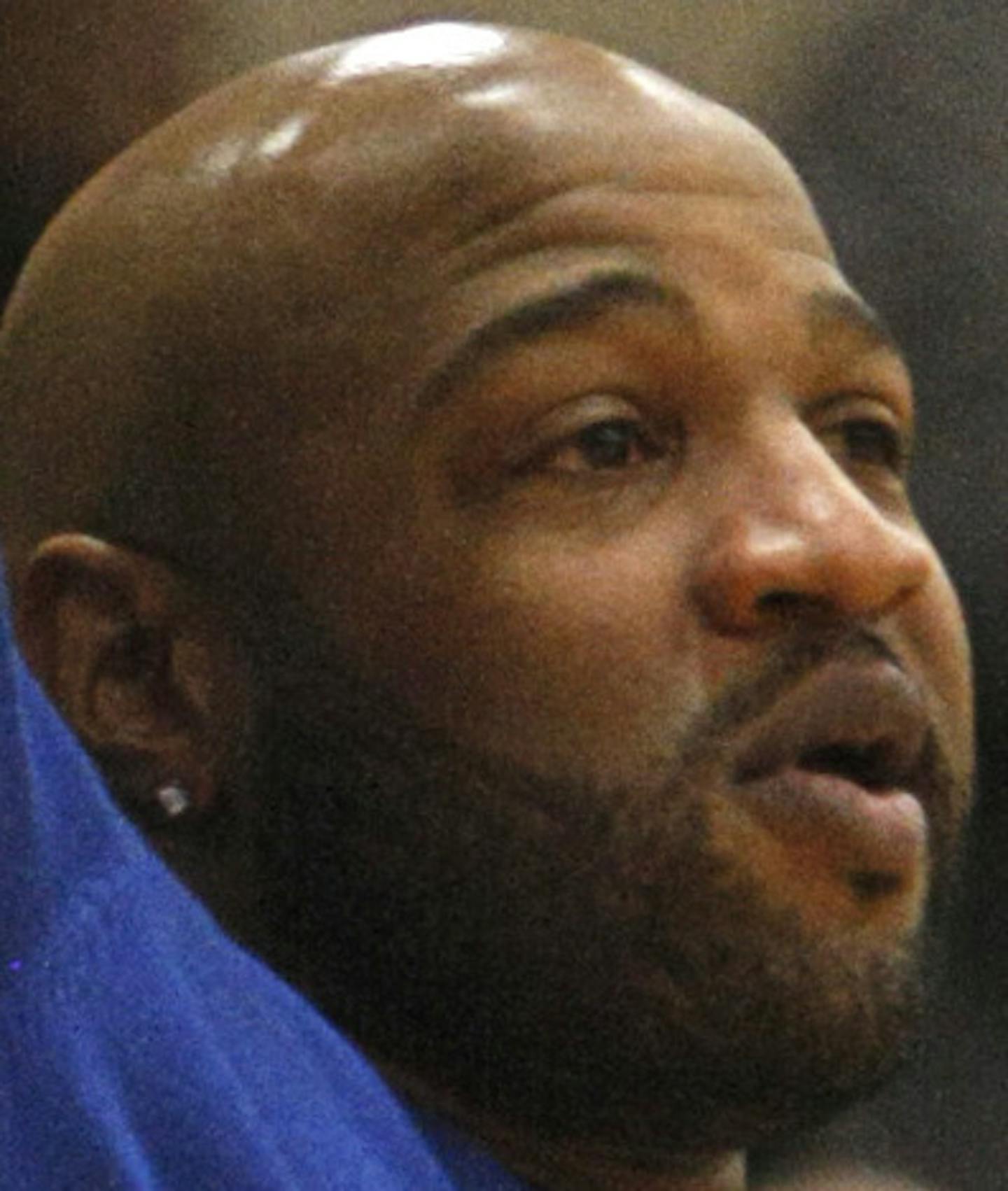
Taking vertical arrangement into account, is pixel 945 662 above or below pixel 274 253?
below

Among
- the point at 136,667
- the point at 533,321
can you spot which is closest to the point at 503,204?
the point at 533,321

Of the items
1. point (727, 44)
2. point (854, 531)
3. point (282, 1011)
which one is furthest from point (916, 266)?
point (282, 1011)

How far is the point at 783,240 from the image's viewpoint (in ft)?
1.75

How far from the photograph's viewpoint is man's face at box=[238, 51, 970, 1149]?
465mm

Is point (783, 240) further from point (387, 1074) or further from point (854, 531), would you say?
point (387, 1074)

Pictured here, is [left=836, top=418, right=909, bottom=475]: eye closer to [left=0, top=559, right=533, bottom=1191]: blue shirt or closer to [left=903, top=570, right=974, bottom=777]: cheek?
[left=903, top=570, right=974, bottom=777]: cheek

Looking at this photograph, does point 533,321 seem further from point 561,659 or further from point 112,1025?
point 112,1025

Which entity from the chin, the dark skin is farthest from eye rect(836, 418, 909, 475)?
the chin

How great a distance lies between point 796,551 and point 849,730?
39 mm

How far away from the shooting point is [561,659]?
1.55 ft

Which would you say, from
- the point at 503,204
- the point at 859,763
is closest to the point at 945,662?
the point at 859,763

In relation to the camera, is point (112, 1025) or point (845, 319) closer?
point (112, 1025)

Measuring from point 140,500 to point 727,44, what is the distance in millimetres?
242

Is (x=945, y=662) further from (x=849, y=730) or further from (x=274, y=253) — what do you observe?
(x=274, y=253)
